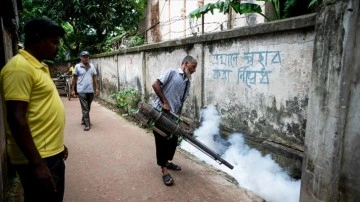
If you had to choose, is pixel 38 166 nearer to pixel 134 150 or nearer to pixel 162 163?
pixel 162 163

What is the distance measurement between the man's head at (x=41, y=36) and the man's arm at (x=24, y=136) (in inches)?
15.3

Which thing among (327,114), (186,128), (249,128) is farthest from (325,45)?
(249,128)

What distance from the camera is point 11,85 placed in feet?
5.27

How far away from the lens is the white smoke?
3680mm

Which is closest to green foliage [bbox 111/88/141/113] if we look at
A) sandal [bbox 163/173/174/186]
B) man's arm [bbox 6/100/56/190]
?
sandal [bbox 163/173/174/186]

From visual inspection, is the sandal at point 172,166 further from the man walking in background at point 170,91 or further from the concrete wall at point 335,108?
the concrete wall at point 335,108

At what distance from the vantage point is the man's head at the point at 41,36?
5.83ft

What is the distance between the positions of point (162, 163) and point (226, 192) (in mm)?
941

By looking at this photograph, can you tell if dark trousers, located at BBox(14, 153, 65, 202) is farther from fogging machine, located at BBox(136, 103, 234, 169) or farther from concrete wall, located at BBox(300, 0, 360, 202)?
concrete wall, located at BBox(300, 0, 360, 202)

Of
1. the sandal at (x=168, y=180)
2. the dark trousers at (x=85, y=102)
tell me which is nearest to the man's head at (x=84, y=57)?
the dark trousers at (x=85, y=102)

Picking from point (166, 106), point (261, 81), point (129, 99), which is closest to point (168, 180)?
point (166, 106)

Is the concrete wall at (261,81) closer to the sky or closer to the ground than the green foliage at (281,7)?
closer to the ground

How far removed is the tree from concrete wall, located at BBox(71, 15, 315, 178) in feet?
33.6

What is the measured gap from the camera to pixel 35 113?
1767 millimetres
